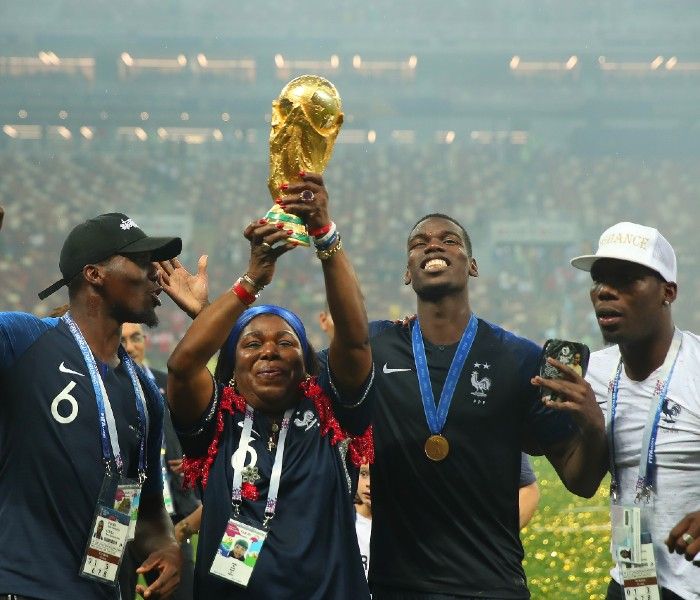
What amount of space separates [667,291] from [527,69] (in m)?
29.0

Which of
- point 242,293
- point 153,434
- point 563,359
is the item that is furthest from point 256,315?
point 563,359

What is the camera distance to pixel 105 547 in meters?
2.77

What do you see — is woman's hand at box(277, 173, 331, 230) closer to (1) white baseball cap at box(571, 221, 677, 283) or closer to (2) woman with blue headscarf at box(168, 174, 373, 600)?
(2) woman with blue headscarf at box(168, 174, 373, 600)

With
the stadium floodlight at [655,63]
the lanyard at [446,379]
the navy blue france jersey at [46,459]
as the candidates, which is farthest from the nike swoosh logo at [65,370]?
the stadium floodlight at [655,63]

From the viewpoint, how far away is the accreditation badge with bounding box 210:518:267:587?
8.89 ft

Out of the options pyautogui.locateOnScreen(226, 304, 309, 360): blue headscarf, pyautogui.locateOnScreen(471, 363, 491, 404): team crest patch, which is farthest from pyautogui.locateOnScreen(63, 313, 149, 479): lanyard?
pyautogui.locateOnScreen(471, 363, 491, 404): team crest patch

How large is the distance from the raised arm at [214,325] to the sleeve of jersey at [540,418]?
1.06 meters

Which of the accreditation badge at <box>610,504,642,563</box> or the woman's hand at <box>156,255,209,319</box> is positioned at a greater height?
the woman's hand at <box>156,255,209,319</box>

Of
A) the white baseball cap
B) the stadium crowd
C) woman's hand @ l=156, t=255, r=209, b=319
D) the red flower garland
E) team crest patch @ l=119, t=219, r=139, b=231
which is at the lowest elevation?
the red flower garland

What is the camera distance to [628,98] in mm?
30594

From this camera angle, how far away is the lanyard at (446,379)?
330cm

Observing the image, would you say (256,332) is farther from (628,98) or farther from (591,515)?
(628,98)

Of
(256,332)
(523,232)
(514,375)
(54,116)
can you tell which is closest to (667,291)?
(514,375)

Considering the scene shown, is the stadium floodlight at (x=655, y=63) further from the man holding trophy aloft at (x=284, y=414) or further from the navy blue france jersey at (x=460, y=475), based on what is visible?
the man holding trophy aloft at (x=284, y=414)
